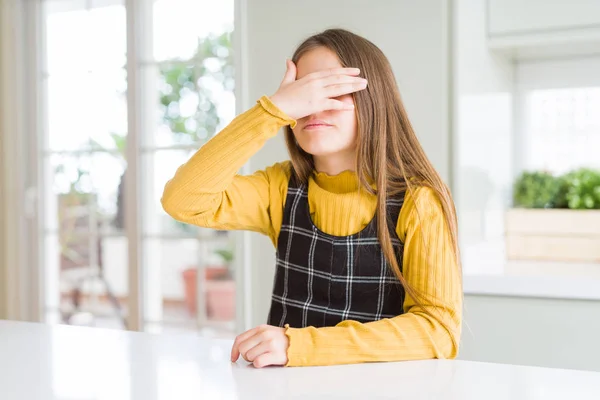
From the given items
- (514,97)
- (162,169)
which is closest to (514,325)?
(514,97)

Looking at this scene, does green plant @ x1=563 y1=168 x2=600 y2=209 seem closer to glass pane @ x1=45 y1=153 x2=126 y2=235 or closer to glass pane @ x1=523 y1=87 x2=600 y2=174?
glass pane @ x1=523 y1=87 x2=600 y2=174

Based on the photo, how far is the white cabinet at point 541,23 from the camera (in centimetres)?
185

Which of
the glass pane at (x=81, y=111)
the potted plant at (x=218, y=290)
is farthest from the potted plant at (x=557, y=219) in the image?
the potted plant at (x=218, y=290)

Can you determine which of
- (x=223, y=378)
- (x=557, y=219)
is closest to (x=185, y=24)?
(x=557, y=219)

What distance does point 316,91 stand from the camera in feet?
3.16

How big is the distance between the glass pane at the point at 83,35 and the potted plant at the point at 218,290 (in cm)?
203

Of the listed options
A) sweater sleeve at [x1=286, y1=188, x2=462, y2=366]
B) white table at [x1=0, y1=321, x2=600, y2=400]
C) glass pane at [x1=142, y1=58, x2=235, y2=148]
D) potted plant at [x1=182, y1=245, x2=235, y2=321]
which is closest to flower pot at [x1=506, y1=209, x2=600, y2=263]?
glass pane at [x1=142, y1=58, x2=235, y2=148]

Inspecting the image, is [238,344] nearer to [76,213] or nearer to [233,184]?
[233,184]

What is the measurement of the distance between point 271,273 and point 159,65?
1.02 m

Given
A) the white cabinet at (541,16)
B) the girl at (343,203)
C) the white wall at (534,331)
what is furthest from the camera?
the white cabinet at (541,16)

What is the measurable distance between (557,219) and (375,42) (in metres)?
0.87

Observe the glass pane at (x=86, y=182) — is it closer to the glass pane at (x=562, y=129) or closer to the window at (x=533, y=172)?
the window at (x=533, y=172)

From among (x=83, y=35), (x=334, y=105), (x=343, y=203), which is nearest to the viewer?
(x=334, y=105)

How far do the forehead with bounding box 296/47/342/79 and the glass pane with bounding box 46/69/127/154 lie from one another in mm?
1955
